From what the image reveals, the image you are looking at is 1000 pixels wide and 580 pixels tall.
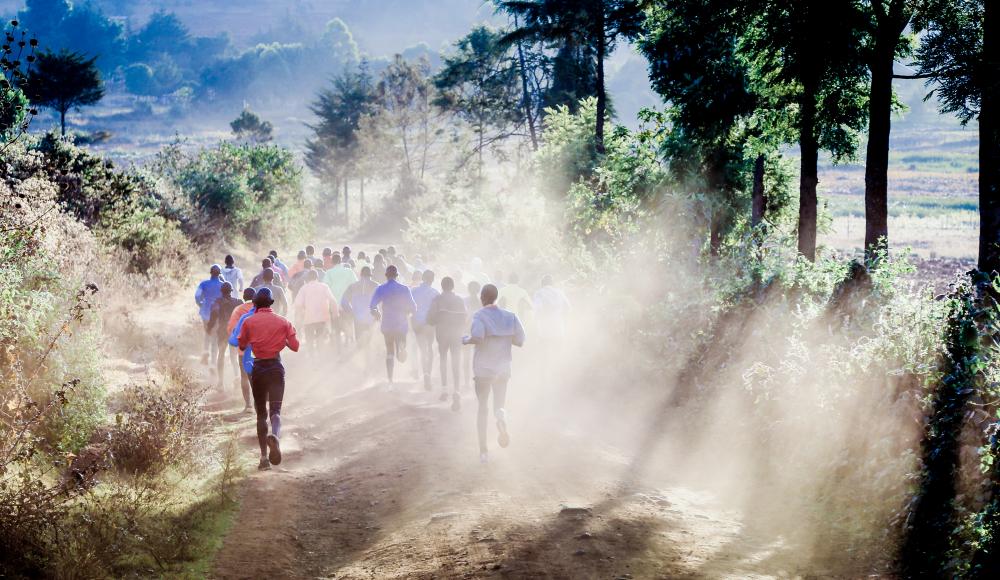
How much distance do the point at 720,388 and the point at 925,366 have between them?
4583mm

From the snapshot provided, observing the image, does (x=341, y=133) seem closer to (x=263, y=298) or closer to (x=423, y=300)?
(x=423, y=300)

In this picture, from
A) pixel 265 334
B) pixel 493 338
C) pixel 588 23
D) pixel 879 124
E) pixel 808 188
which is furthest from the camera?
pixel 588 23

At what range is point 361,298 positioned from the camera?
15883 mm

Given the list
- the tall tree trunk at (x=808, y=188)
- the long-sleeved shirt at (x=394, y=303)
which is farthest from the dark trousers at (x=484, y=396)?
the tall tree trunk at (x=808, y=188)

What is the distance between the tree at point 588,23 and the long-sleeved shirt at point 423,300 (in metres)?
14.9

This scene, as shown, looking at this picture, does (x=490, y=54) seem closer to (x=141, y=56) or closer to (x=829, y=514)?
(x=829, y=514)

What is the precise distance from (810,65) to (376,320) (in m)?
9.67

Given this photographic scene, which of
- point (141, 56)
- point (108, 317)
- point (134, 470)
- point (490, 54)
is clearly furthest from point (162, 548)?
point (141, 56)

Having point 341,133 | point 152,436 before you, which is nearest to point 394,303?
point 152,436

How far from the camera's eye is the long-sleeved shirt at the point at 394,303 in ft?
45.4

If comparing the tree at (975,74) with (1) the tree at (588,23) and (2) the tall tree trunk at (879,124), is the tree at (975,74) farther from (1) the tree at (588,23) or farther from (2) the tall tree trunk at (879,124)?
(1) the tree at (588,23)

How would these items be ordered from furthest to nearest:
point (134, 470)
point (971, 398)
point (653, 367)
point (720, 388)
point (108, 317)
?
1. point (108, 317)
2. point (653, 367)
3. point (720, 388)
4. point (134, 470)
5. point (971, 398)

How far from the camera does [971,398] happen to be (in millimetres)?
7137

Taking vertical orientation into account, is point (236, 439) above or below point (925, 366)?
below
